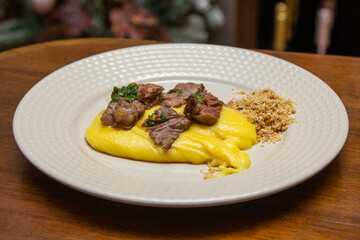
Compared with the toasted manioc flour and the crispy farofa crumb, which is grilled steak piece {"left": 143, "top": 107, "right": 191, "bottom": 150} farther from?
the crispy farofa crumb

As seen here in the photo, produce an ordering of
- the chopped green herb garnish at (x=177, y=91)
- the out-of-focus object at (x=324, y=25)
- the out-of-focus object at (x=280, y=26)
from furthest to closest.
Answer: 1. the out-of-focus object at (x=280, y=26)
2. the out-of-focus object at (x=324, y=25)
3. the chopped green herb garnish at (x=177, y=91)

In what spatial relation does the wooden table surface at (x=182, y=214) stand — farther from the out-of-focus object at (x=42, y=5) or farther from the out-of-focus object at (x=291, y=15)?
the out-of-focus object at (x=291, y=15)

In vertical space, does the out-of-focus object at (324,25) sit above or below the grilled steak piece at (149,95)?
below

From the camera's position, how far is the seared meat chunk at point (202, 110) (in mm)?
1818

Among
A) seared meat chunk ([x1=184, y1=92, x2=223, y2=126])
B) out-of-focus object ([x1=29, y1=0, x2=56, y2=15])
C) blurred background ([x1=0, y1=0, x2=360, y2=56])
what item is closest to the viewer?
seared meat chunk ([x1=184, y1=92, x2=223, y2=126])

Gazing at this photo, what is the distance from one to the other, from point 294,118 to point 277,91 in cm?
28

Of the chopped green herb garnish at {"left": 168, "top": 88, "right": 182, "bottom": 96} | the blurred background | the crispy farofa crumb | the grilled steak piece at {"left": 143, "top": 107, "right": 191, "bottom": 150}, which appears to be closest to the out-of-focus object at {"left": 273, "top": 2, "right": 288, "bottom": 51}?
the blurred background

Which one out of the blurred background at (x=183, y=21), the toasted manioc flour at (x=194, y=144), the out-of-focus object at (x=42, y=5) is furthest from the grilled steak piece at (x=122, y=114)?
the out-of-focus object at (x=42, y=5)

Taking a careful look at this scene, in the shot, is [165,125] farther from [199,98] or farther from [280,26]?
[280,26]

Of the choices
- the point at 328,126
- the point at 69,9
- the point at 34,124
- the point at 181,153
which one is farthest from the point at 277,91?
the point at 69,9

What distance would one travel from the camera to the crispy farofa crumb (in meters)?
1.88

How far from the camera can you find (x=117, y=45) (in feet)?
9.14

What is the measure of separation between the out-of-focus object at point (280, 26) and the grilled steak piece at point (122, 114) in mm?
3043

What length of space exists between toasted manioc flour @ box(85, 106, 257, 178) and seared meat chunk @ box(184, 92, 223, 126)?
4 cm
